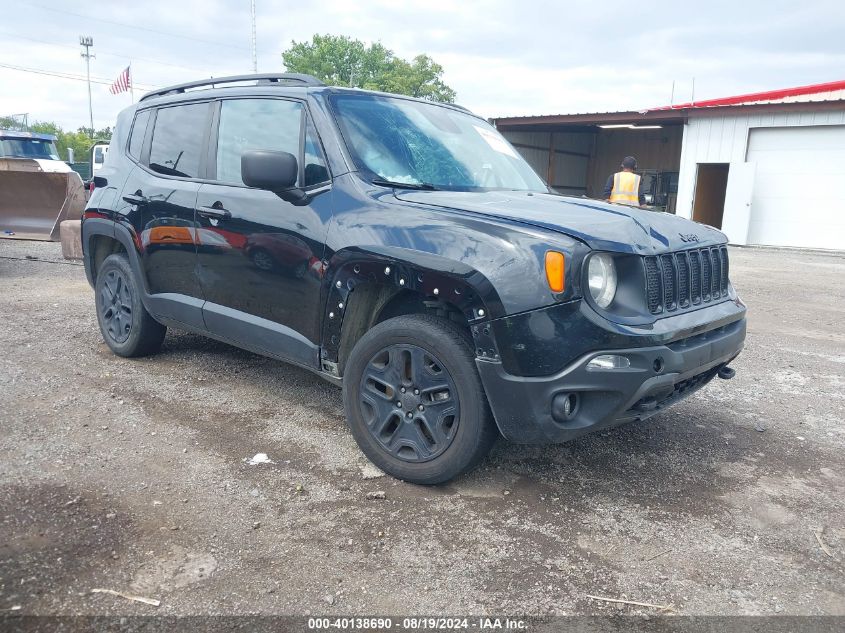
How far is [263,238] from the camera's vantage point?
3816 mm

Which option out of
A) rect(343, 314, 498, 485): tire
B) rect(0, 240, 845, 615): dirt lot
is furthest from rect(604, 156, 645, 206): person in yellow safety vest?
rect(343, 314, 498, 485): tire

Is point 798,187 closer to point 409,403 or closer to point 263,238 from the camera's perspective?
point 263,238

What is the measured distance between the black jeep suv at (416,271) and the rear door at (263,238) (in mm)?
12

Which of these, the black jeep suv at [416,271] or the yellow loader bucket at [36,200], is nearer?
the black jeep suv at [416,271]

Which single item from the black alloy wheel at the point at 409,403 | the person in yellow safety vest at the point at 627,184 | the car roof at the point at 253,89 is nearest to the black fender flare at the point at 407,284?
the black alloy wheel at the point at 409,403

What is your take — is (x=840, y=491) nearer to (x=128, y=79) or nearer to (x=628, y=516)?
(x=628, y=516)

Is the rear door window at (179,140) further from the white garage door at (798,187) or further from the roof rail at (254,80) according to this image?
the white garage door at (798,187)

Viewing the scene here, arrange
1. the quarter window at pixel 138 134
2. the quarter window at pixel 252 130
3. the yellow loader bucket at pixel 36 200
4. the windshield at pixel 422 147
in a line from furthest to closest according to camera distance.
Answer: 1. the yellow loader bucket at pixel 36 200
2. the quarter window at pixel 138 134
3. the quarter window at pixel 252 130
4. the windshield at pixel 422 147

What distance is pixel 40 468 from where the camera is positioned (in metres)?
3.37

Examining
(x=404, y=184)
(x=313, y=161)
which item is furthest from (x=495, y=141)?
(x=313, y=161)

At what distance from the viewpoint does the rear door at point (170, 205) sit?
14.4ft

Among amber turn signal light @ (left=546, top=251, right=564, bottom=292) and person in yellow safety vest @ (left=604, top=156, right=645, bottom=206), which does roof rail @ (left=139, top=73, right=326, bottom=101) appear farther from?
person in yellow safety vest @ (left=604, top=156, right=645, bottom=206)

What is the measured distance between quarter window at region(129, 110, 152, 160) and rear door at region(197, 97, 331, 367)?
35.9 inches

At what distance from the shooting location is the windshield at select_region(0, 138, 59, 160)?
19.0 metres
